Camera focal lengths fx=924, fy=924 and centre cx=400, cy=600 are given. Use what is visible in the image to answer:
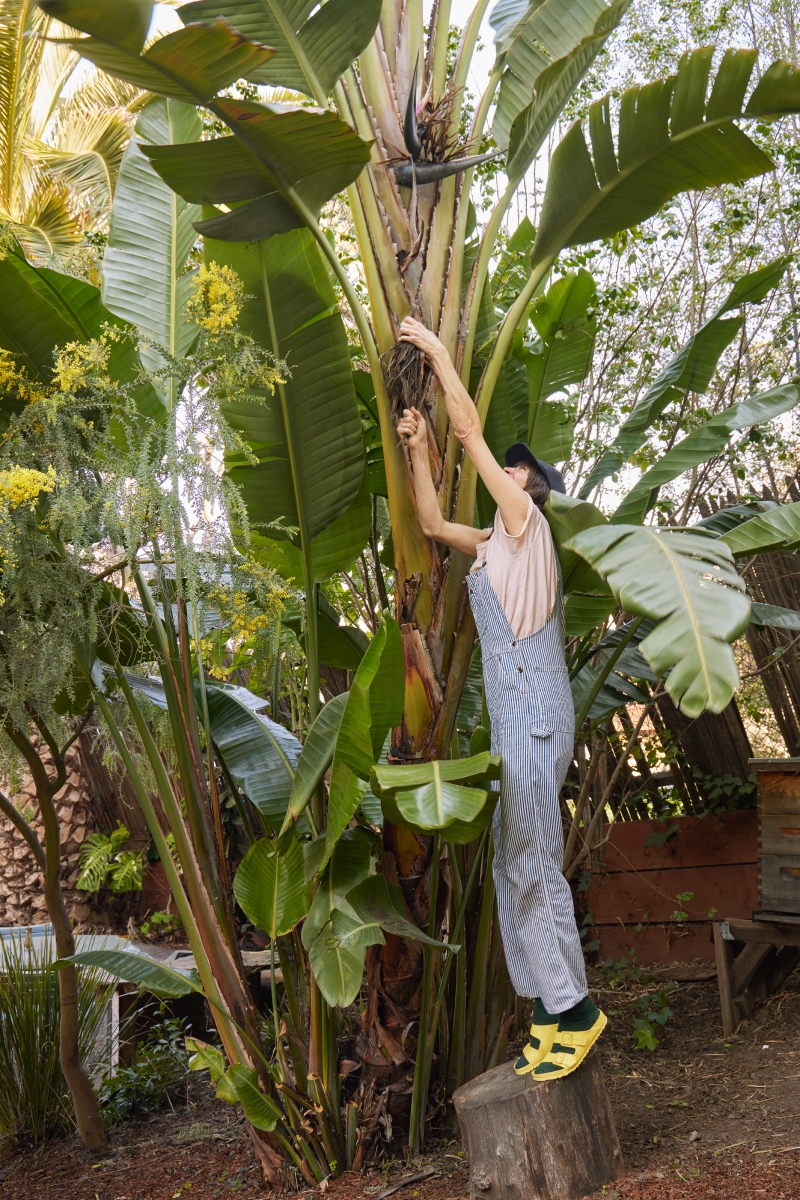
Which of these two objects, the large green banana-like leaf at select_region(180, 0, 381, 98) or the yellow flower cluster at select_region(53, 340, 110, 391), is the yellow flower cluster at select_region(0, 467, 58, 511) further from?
the large green banana-like leaf at select_region(180, 0, 381, 98)

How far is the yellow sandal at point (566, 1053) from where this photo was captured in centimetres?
254

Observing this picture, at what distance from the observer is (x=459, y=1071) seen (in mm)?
3096

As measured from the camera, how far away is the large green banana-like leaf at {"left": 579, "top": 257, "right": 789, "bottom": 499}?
134 inches

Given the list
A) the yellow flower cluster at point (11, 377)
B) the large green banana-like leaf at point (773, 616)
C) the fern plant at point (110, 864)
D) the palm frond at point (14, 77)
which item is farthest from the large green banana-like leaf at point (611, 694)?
the palm frond at point (14, 77)

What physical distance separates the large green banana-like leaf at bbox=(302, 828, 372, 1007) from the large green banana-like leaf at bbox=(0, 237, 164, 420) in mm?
1597

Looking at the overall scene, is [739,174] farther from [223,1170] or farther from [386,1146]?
[223,1170]

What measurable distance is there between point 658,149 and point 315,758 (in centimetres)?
216

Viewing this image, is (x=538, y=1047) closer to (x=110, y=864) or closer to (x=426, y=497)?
(x=426, y=497)

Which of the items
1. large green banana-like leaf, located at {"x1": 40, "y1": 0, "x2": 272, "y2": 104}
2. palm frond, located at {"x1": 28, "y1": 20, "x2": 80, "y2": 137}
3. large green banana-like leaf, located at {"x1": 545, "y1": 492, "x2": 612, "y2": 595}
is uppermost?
palm frond, located at {"x1": 28, "y1": 20, "x2": 80, "y2": 137}

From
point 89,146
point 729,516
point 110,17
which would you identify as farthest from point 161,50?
point 89,146

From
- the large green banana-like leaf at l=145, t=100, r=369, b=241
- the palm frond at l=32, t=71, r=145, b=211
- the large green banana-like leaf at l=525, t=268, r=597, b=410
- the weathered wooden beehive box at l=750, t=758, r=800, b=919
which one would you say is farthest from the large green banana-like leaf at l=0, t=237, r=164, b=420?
the palm frond at l=32, t=71, r=145, b=211

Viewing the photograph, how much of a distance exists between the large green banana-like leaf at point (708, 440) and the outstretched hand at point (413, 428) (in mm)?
829

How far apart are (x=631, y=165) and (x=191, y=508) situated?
1.75 metres

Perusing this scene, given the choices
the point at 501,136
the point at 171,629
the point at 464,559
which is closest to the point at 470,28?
the point at 501,136
